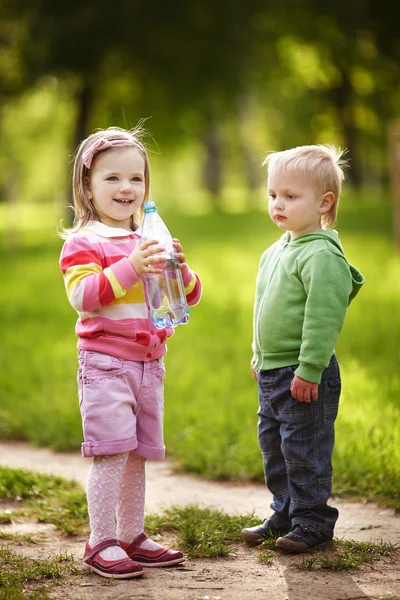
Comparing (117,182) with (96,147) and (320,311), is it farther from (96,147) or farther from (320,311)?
(320,311)

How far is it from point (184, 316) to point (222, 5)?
18666 mm

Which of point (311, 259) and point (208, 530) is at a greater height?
point (311, 259)

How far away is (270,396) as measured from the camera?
Answer: 12.5 ft

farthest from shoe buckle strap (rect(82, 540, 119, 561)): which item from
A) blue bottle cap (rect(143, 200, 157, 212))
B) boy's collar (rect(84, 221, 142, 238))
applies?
blue bottle cap (rect(143, 200, 157, 212))

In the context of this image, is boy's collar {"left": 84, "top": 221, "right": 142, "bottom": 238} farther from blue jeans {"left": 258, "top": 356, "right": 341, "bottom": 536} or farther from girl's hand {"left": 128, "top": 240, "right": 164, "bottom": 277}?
blue jeans {"left": 258, "top": 356, "right": 341, "bottom": 536}

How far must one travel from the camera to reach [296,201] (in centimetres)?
371

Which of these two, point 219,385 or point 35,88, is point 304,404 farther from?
point 35,88

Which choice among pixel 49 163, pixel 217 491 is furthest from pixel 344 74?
pixel 217 491

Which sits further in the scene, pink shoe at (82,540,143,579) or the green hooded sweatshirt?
the green hooded sweatshirt

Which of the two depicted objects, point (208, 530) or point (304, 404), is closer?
point (304, 404)

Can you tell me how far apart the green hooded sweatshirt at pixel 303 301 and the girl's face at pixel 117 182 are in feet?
2.15

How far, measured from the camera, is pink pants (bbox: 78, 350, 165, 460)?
3469mm

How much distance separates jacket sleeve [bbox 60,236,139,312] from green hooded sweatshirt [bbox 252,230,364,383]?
A: 25.5 inches

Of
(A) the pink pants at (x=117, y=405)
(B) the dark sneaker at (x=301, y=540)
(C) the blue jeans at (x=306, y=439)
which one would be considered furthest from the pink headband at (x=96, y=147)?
(B) the dark sneaker at (x=301, y=540)
